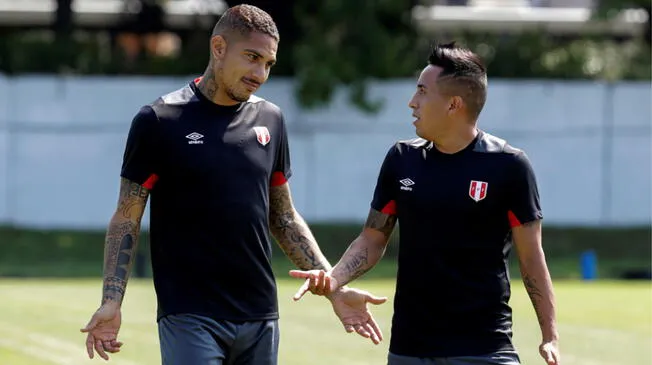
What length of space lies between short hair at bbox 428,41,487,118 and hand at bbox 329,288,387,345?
3.40ft

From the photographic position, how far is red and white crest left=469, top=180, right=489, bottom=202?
695 cm

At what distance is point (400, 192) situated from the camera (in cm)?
707

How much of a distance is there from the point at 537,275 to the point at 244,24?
171 centimetres

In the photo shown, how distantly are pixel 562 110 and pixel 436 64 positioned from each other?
28057 mm

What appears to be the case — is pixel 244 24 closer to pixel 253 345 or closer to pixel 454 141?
pixel 454 141

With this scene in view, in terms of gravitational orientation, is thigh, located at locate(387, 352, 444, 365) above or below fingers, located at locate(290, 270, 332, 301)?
below

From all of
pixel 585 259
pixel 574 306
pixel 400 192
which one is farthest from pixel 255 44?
pixel 585 259

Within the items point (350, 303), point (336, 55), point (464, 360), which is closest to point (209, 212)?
point (350, 303)

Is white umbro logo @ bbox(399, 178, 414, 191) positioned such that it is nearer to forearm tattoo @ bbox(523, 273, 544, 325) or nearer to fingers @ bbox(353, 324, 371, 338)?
forearm tattoo @ bbox(523, 273, 544, 325)

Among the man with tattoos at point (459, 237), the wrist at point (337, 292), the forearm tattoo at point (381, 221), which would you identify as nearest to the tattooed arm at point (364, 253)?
the forearm tattoo at point (381, 221)

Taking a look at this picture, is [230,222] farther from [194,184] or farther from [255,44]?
[255,44]

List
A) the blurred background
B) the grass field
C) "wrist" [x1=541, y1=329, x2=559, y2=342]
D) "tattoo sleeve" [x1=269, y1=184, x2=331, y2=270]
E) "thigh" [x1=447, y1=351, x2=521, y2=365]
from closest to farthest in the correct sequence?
"thigh" [x1=447, y1=351, x2=521, y2=365]
"wrist" [x1=541, y1=329, x2=559, y2=342]
"tattoo sleeve" [x1=269, y1=184, x2=331, y2=270]
the grass field
the blurred background

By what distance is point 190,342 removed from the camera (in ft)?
22.8

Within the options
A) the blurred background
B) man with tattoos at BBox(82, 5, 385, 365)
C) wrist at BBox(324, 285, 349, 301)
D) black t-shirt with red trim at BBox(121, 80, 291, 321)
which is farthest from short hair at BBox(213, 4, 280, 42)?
the blurred background
